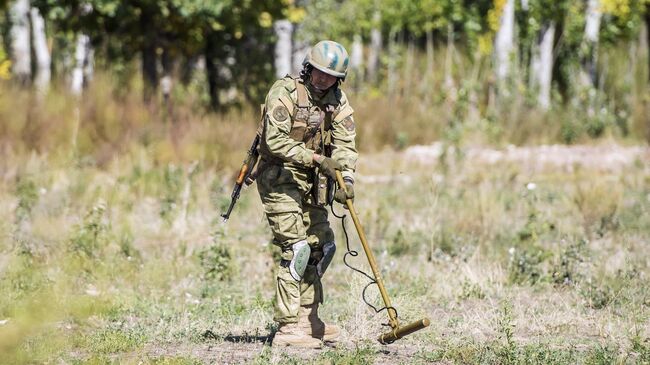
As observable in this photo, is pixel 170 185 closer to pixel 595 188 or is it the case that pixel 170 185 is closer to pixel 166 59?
pixel 595 188

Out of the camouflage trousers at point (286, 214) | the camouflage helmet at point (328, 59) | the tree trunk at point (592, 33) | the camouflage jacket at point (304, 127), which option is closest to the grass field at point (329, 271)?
the camouflage trousers at point (286, 214)

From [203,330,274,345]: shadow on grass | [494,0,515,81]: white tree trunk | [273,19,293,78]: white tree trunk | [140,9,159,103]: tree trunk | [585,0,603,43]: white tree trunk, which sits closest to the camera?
[203,330,274,345]: shadow on grass

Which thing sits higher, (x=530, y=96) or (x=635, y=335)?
(x=530, y=96)

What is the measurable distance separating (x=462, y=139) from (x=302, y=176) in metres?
10.3

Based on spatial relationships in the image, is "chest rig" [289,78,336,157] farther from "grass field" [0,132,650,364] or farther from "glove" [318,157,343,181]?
"grass field" [0,132,650,364]

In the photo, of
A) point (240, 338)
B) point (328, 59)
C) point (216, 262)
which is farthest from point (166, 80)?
point (328, 59)

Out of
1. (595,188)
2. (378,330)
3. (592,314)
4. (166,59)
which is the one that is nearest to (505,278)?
(592,314)

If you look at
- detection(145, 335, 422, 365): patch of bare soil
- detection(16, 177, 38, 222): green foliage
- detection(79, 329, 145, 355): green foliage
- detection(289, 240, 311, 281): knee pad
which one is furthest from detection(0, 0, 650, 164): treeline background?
detection(289, 240, 311, 281): knee pad

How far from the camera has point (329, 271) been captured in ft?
28.8

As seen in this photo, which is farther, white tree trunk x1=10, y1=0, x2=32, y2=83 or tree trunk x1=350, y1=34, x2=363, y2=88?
tree trunk x1=350, y1=34, x2=363, y2=88

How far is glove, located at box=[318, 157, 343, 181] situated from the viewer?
5891 mm

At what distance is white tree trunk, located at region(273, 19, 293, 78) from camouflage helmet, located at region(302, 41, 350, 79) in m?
10.9

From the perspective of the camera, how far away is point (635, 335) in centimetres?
636

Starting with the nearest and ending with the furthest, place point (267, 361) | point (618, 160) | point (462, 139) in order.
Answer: point (267, 361), point (618, 160), point (462, 139)
